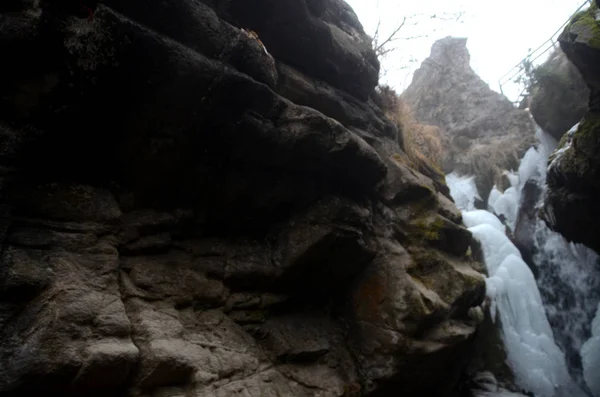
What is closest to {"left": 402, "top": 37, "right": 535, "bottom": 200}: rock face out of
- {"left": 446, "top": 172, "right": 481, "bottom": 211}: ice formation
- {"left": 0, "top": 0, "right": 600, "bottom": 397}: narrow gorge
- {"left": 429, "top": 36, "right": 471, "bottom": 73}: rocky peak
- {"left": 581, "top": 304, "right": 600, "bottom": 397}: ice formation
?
{"left": 429, "top": 36, "right": 471, "bottom": 73}: rocky peak

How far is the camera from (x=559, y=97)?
13000mm

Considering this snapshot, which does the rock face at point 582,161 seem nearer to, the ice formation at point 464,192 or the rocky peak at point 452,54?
the ice formation at point 464,192

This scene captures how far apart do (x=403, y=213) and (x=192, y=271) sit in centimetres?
354

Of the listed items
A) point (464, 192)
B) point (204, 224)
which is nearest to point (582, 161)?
point (204, 224)

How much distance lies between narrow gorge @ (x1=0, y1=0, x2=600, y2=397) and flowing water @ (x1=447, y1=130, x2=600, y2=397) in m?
1.34

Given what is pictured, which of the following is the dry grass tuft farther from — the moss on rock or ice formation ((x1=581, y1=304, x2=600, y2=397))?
ice formation ((x1=581, y1=304, x2=600, y2=397))

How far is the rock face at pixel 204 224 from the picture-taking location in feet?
9.26

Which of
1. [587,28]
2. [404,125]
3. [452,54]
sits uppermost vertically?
[452,54]

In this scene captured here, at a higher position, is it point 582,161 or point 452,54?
point 452,54

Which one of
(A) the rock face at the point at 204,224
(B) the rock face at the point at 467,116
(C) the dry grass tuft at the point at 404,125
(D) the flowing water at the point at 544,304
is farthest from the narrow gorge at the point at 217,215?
(B) the rock face at the point at 467,116

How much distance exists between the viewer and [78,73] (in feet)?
10.0

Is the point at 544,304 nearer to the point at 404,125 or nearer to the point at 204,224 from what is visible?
the point at 404,125

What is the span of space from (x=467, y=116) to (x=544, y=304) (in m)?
11.4

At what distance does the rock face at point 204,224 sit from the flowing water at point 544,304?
3.98 m
